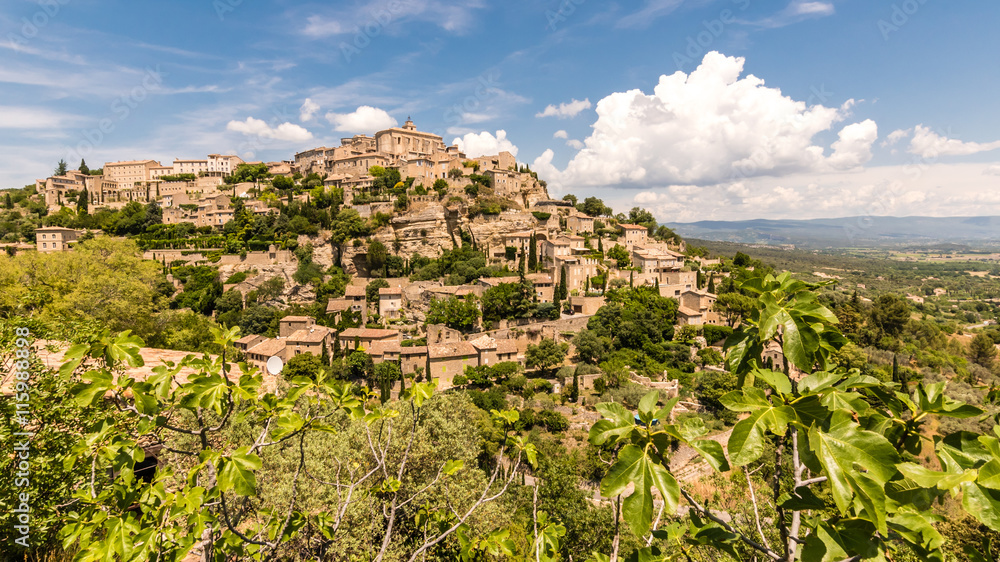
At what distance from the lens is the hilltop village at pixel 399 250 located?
1283 inches

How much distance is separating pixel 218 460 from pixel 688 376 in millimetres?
30647

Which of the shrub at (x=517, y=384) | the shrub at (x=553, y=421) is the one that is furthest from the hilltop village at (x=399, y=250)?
the shrub at (x=553, y=421)

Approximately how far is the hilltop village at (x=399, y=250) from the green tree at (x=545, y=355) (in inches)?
60.9

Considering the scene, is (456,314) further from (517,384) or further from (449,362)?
(517,384)

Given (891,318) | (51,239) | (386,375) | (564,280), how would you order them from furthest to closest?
(51,239) → (564,280) → (891,318) → (386,375)

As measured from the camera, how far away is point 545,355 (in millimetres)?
28859

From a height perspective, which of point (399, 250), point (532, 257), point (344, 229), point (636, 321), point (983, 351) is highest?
point (344, 229)

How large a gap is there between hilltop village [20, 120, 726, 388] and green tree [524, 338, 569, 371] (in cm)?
155

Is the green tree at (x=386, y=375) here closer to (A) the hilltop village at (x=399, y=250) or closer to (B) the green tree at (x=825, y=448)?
(A) the hilltop village at (x=399, y=250)

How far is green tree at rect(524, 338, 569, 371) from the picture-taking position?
28812mm

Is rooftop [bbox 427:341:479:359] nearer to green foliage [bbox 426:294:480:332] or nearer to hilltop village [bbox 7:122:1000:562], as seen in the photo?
hilltop village [bbox 7:122:1000:562]

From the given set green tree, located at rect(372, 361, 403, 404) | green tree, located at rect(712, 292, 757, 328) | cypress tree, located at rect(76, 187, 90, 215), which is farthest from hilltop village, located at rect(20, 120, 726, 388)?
green tree, located at rect(372, 361, 403, 404)

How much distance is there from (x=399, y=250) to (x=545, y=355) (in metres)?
22.2

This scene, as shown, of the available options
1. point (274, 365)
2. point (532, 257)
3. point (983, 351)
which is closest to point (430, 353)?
point (532, 257)
